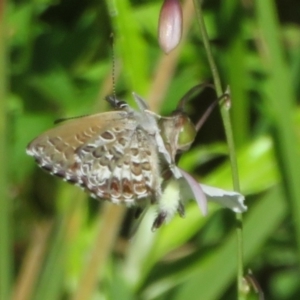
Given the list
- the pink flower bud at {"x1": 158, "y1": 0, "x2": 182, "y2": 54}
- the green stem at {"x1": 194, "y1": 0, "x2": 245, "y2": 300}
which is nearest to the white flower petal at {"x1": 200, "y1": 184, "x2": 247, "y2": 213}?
the green stem at {"x1": 194, "y1": 0, "x2": 245, "y2": 300}

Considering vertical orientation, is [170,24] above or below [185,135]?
above

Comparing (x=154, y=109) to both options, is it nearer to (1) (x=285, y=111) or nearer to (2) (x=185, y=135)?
(1) (x=285, y=111)

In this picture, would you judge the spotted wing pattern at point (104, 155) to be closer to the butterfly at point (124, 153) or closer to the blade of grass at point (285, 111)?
the butterfly at point (124, 153)

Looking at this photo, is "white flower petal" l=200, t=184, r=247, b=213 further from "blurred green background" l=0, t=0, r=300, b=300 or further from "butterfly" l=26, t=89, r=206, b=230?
"blurred green background" l=0, t=0, r=300, b=300

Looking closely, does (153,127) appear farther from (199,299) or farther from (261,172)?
(261,172)

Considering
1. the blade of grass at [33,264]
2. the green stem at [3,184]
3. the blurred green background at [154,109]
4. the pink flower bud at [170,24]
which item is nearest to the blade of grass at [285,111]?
the blurred green background at [154,109]

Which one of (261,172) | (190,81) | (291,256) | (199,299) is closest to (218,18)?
(190,81)

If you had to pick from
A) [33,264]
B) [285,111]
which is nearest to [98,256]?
[33,264]
